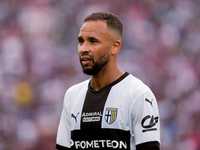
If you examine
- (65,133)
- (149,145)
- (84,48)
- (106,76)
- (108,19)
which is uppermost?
(108,19)

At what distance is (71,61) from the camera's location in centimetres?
884

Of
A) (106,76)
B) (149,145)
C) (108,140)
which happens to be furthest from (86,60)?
(149,145)

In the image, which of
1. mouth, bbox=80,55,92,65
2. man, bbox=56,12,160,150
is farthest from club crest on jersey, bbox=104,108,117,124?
mouth, bbox=80,55,92,65

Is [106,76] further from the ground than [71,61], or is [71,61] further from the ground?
[71,61]

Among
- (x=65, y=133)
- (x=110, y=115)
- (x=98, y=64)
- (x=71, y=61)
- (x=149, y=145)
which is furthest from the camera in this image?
(x=71, y=61)

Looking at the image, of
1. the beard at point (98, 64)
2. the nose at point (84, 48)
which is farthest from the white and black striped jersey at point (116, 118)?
the nose at point (84, 48)

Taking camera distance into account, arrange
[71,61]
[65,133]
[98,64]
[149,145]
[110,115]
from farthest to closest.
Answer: [71,61], [65,133], [98,64], [110,115], [149,145]

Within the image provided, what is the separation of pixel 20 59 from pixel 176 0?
4.05 m

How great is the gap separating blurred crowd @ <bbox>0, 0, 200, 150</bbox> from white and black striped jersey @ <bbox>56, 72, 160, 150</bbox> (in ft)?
17.2

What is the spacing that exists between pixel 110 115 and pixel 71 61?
6.24 meters

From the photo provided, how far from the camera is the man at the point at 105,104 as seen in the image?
258 cm

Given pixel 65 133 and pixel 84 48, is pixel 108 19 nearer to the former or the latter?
pixel 84 48

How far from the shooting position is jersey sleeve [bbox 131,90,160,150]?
8.34ft

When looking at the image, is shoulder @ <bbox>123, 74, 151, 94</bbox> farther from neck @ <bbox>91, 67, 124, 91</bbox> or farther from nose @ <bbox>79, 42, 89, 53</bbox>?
nose @ <bbox>79, 42, 89, 53</bbox>
